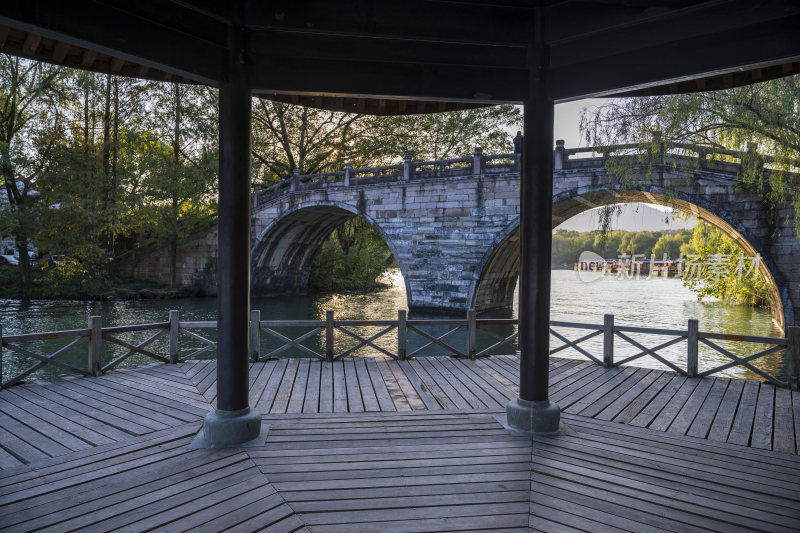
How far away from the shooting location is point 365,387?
573 cm

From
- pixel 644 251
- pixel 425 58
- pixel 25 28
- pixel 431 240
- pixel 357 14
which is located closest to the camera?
pixel 25 28

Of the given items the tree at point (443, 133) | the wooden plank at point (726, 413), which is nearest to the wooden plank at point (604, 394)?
the wooden plank at point (726, 413)

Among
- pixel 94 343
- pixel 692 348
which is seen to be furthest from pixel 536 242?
pixel 94 343

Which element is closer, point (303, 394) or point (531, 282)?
point (531, 282)

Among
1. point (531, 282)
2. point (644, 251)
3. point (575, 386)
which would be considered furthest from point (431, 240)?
point (644, 251)

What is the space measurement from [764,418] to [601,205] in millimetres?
12430

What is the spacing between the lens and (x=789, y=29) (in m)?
3.16

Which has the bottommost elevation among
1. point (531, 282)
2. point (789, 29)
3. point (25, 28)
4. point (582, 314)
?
point (582, 314)

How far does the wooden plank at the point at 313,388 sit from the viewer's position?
16.3ft

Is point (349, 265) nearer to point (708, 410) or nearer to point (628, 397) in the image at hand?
point (628, 397)

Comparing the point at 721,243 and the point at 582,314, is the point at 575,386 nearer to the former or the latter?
the point at 582,314

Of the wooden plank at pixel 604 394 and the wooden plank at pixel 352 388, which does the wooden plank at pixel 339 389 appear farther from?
the wooden plank at pixel 604 394

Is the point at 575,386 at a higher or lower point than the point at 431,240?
lower

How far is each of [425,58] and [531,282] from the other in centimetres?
203
